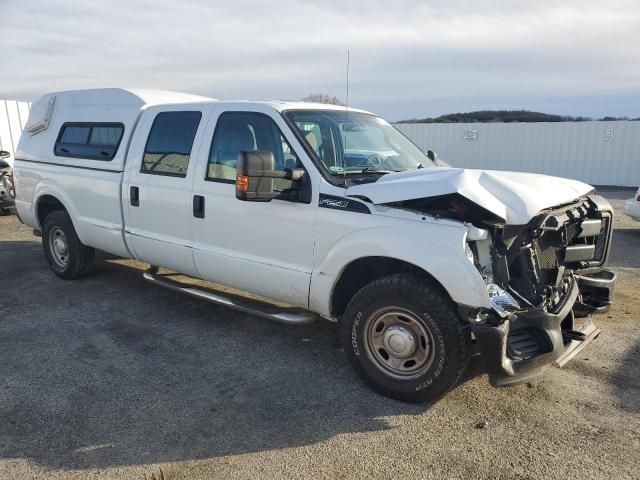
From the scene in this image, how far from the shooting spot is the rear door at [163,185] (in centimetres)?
493

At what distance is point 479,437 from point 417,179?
5.51 ft

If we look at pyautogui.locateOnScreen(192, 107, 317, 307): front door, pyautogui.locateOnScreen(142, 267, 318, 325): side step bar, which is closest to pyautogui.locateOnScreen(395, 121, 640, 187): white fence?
pyautogui.locateOnScreen(142, 267, 318, 325): side step bar

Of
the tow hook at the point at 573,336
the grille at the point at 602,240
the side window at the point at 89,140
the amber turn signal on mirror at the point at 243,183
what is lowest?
the tow hook at the point at 573,336

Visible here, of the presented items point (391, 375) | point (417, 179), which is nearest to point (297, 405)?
point (391, 375)

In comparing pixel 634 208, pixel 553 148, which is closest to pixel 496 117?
pixel 553 148

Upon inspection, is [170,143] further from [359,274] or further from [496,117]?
[496,117]

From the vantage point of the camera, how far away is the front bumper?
329 centimetres

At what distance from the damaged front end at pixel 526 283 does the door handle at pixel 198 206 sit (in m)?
1.89

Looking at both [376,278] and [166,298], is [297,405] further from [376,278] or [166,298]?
[166,298]

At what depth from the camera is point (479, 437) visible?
3.36 m

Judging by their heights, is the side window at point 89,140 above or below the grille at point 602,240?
above

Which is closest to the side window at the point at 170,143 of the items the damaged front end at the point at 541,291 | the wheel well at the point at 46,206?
the wheel well at the point at 46,206

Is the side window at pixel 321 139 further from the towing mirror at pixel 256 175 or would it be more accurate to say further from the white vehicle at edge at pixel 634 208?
the white vehicle at edge at pixel 634 208

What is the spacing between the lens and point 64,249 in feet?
21.8
